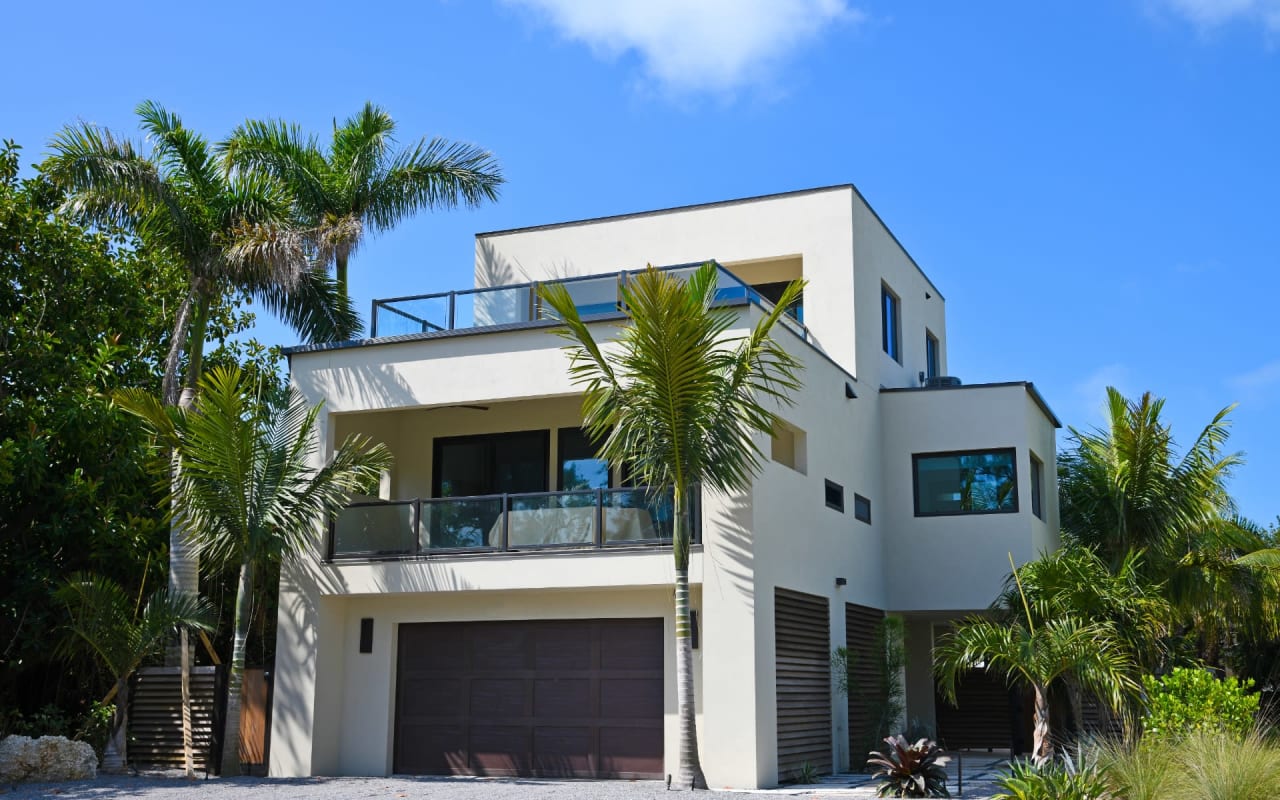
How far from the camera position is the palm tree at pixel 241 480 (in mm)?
16109

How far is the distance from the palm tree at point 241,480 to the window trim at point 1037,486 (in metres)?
10.9

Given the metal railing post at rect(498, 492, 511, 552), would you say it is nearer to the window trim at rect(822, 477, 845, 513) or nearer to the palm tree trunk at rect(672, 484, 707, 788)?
→ the palm tree trunk at rect(672, 484, 707, 788)

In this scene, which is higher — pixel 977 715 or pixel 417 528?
pixel 417 528

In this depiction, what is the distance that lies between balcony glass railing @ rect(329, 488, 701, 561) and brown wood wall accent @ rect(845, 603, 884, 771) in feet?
14.4

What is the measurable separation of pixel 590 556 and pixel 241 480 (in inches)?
176

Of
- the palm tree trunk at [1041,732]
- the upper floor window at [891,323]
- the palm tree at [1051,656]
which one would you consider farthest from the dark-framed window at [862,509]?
the palm tree trunk at [1041,732]

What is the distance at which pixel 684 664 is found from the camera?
1462cm

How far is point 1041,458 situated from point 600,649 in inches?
376

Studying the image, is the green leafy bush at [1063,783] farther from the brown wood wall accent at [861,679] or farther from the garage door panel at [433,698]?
the garage door panel at [433,698]

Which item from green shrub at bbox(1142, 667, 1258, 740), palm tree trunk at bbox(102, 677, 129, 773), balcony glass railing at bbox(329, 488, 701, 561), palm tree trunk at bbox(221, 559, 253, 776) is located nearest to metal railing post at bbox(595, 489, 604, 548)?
balcony glass railing at bbox(329, 488, 701, 561)

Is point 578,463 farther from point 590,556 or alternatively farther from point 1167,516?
point 1167,516

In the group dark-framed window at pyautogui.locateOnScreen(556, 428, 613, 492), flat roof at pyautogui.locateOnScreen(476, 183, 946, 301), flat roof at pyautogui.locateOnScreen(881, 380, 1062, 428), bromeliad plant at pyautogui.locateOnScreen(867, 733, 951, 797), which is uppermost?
flat roof at pyautogui.locateOnScreen(476, 183, 946, 301)

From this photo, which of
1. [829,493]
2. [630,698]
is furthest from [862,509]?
[630,698]

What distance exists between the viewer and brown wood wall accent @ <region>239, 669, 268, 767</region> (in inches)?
687
